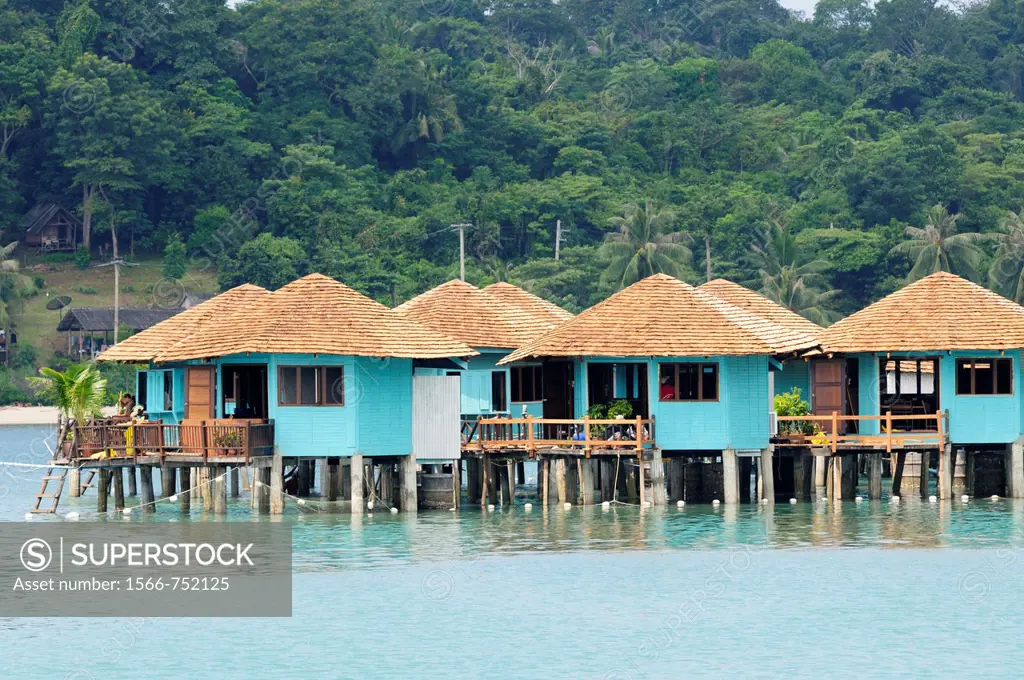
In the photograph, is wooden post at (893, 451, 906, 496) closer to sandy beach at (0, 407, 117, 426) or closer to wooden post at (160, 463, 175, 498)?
wooden post at (160, 463, 175, 498)

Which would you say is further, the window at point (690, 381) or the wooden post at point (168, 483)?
the wooden post at point (168, 483)

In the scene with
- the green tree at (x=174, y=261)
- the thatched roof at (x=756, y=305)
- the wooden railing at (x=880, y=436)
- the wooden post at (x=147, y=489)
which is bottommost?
the wooden post at (x=147, y=489)

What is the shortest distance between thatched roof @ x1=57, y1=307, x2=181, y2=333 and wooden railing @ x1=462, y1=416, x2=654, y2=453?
5999 centimetres

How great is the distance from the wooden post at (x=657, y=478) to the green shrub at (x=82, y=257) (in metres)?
79.9

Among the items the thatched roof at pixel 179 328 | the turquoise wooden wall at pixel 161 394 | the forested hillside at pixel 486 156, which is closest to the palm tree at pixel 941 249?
the forested hillside at pixel 486 156

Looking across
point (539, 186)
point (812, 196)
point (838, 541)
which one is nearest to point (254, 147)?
point (539, 186)

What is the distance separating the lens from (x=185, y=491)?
4844 centimetres

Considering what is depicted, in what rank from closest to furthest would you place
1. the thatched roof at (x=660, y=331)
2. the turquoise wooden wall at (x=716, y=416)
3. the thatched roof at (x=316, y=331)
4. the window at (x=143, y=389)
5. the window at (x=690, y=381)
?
the thatched roof at (x=316, y=331) → the thatched roof at (x=660, y=331) → the turquoise wooden wall at (x=716, y=416) → the window at (x=690, y=381) → the window at (x=143, y=389)

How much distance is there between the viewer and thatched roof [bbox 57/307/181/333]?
347 ft

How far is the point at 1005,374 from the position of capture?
48.7m

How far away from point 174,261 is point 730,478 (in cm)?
7567

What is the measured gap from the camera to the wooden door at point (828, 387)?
2004 inches

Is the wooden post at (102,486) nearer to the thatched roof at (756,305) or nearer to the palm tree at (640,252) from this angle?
the thatched roof at (756,305)

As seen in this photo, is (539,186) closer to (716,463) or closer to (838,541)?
(716,463)
